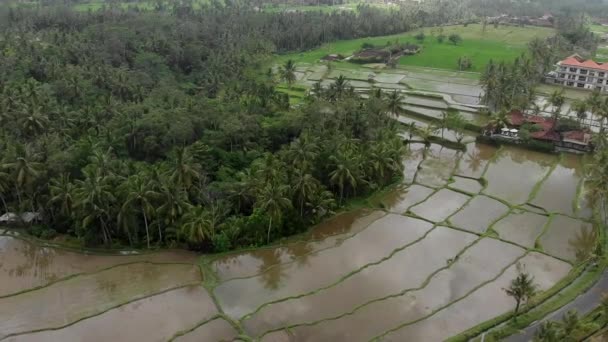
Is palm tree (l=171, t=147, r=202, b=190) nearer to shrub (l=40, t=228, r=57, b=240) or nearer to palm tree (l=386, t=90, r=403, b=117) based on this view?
shrub (l=40, t=228, r=57, b=240)

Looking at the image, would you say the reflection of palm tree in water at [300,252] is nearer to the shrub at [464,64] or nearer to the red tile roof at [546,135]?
the red tile roof at [546,135]

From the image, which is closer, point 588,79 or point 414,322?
point 414,322

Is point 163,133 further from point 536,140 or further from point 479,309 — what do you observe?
point 536,140

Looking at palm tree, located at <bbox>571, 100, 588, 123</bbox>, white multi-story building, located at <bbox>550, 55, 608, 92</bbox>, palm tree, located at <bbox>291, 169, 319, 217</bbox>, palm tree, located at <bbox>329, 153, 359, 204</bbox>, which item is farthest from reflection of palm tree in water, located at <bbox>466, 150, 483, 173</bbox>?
white multi-story building, located at <bbox>550, 55, 608, 92</bbox>

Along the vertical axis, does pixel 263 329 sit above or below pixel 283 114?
below

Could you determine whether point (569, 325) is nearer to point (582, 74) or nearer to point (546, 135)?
point (546, 135)

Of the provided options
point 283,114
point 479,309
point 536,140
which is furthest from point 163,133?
point 536,140

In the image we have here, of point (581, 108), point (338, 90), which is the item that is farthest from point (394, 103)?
point (581, 108)
